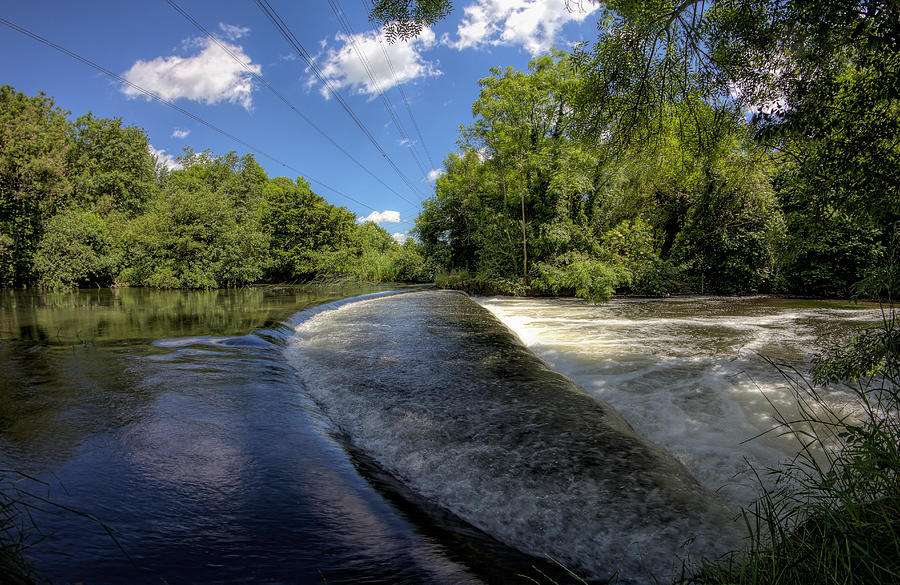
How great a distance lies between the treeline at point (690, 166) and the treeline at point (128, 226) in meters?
8.34

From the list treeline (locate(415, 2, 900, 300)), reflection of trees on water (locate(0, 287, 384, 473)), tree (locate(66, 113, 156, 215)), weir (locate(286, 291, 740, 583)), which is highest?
tree (locate(66, 113, 156, 215))

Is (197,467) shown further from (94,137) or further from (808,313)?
(94,137)

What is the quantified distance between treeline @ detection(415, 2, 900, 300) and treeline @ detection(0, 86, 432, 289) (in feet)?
27.3

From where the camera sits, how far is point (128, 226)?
25938 mm

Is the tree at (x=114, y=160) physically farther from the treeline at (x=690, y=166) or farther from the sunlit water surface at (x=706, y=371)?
the sunlit water surface at (x=706, y=371)

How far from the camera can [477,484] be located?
118 inches

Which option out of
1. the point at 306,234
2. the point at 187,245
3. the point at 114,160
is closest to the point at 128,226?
the point at 187,245

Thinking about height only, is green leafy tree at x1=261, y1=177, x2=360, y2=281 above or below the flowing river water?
above

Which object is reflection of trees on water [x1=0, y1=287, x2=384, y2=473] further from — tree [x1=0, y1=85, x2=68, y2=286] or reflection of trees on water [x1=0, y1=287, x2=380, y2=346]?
tree [x1=0, y1=85, x2=68, y2=286]

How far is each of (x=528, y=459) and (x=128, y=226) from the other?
1259 inches

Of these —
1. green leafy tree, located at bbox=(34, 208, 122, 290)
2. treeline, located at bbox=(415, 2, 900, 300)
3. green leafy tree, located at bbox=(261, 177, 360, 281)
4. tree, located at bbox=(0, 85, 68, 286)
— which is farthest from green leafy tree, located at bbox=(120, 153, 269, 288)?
treeline, located at bbox=(415, 2, 900, 300)

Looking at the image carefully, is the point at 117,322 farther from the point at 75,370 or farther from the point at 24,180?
the point at 24,180

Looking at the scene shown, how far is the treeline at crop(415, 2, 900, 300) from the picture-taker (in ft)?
11.1

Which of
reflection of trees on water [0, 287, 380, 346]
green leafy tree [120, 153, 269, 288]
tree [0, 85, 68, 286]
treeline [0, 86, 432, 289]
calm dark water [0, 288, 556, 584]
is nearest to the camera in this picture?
calm dark water [0, 288, 556, 584]
